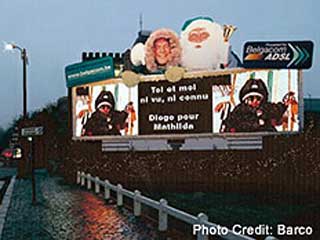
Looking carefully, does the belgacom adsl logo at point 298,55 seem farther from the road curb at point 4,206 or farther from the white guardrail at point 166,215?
the road curb at point 4,206

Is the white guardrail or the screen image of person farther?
the screen image of person

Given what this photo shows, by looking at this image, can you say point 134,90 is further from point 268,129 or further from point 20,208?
point 20,208

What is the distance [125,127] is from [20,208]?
10.1 meters

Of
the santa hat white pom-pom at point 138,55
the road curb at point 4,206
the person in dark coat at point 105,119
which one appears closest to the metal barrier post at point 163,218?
the road curb at point 4,206

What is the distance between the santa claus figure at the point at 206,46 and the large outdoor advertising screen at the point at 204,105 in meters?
0.84

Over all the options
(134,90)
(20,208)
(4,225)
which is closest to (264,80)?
(134,90)

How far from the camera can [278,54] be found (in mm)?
24984

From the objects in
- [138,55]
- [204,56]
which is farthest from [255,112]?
[138,55]

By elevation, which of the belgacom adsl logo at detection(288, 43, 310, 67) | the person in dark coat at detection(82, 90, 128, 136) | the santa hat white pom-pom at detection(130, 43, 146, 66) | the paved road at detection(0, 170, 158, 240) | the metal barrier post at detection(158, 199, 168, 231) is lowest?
the paved road at detection(0, 170, 158, 240)

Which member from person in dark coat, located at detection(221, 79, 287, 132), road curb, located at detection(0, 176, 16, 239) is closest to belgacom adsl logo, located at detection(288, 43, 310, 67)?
person in dark coat, located at detection(221, 79, 287, 132)

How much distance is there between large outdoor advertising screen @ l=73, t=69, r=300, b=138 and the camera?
82.2 ft

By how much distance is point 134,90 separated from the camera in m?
28.4

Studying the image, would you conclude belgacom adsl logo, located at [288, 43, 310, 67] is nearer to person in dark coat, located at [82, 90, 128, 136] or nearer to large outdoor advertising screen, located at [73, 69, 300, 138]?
large outdoor advertising screen, located at [73, 69, 300, 138]

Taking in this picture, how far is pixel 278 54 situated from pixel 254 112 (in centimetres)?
238
